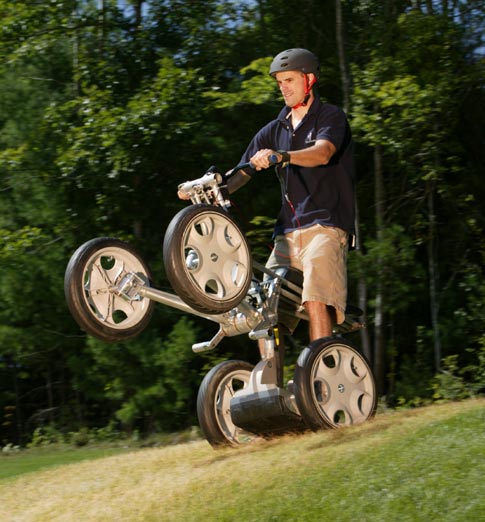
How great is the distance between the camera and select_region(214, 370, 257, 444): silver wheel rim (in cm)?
698

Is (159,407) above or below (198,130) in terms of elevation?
below

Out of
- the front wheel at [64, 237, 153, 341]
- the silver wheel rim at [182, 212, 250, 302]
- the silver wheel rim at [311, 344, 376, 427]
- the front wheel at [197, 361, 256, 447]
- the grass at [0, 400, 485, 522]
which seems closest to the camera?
the grass at [0, 400, 485, 522]

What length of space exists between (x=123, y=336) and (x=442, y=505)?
8.21 feet

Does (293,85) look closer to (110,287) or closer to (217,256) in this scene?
(217,256)

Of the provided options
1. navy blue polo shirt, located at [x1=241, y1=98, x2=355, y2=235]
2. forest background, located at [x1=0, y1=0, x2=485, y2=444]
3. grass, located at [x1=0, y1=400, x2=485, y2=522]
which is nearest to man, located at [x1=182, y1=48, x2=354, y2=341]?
navy blue polo shirt, located at [x1=241, y1=98, x2=355, y2=235]

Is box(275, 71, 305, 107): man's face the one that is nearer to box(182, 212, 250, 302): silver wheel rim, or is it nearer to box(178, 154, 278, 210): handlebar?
box(178, 154, 278, 210): handlebar

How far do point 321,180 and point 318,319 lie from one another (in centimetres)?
92

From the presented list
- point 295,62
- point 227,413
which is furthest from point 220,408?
point 295,62

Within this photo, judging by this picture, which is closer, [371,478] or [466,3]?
[371,478]

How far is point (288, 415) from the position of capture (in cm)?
646

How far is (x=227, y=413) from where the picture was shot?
7.04m

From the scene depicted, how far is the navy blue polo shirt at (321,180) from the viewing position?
22.1 feet

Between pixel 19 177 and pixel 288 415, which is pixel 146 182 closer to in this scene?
pixel 19 177

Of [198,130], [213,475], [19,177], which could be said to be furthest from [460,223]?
[213,475]
